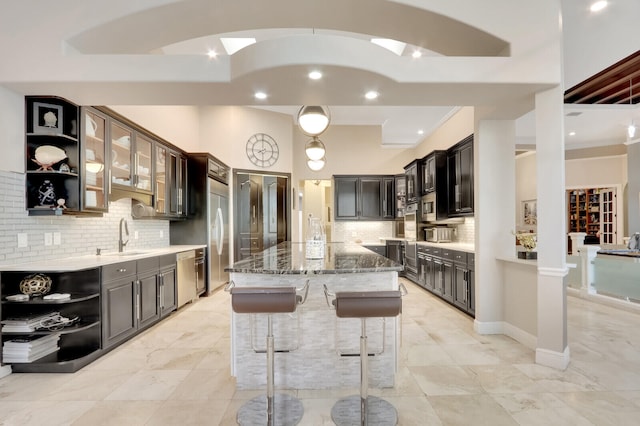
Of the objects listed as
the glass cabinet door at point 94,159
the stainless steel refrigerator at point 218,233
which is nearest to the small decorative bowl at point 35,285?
the glass cabinet door at point 94,159

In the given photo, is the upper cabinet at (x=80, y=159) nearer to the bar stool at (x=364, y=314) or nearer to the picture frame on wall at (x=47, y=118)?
the picture frame on wall at (x=47, y=118)

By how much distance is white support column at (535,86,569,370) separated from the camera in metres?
2.88

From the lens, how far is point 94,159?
3451 mm

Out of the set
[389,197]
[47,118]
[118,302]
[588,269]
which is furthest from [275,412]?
[389,197]

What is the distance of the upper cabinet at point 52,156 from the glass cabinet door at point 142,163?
957 mm

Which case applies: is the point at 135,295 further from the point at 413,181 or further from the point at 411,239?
the point at 413,181

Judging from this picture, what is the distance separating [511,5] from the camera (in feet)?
9.41

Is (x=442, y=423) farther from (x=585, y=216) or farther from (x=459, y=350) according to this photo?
(x=585, y=216)

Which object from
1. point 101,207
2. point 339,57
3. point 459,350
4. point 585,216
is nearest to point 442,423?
point 459,350

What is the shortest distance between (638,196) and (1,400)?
1218 centimetres

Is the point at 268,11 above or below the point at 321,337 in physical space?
above

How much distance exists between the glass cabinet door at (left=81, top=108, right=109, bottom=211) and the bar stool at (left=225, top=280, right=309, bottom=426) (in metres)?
2.29

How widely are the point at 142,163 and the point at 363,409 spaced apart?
4035 mm

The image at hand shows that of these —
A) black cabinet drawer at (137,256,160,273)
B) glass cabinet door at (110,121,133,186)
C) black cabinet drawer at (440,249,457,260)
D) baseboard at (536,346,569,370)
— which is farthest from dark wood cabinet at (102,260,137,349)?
black cabinet drawer at (440,249,457,260)
